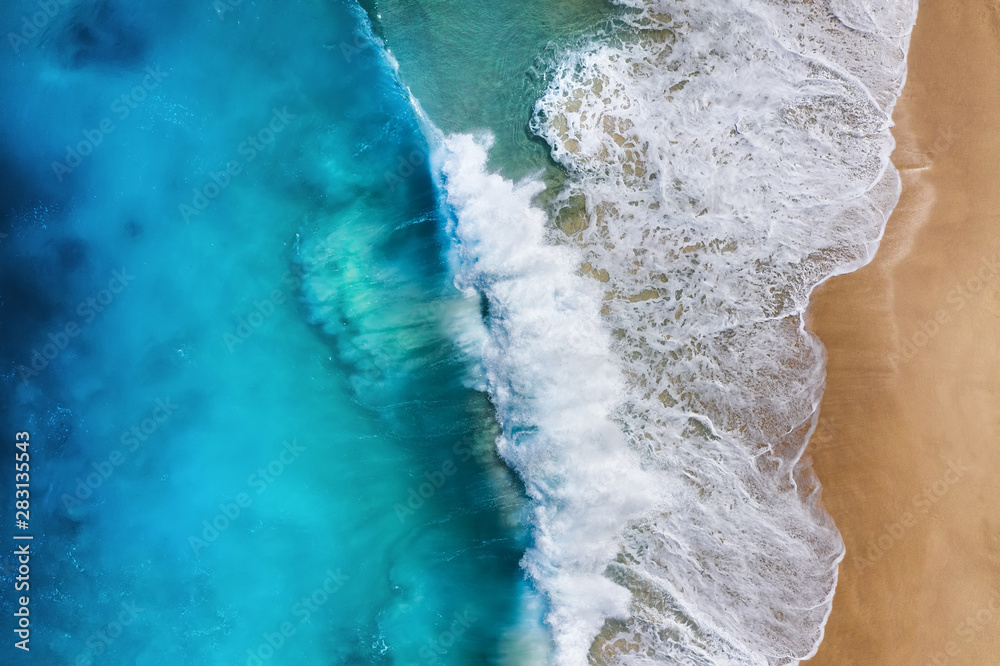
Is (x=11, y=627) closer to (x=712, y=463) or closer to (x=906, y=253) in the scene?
(x=712, y=463)

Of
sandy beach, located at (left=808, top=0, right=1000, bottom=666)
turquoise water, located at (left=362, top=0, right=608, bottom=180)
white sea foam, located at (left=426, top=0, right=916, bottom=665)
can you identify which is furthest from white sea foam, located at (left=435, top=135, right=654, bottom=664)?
sandy beach, located at (left=808, top=0, right=1000, bottom=666)

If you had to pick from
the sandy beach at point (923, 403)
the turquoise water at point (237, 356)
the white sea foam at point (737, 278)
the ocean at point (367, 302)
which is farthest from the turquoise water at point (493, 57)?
the sandy beach at point (923, 403)

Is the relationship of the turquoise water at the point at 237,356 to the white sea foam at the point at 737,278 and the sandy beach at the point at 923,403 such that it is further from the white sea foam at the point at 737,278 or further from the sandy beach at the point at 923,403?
the sandy beach at the point at 923,403

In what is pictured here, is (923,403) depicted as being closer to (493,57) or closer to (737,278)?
(737,278)

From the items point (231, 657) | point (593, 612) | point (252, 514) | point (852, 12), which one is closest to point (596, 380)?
point (593, 612)

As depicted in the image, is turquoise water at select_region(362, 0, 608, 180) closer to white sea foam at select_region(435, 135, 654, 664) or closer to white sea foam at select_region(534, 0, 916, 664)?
white sea foam at select_region(435, 135, 654, 664)

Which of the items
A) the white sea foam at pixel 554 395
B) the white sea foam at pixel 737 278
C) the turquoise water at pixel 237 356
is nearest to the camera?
the white sea foam at pixel 737 278
